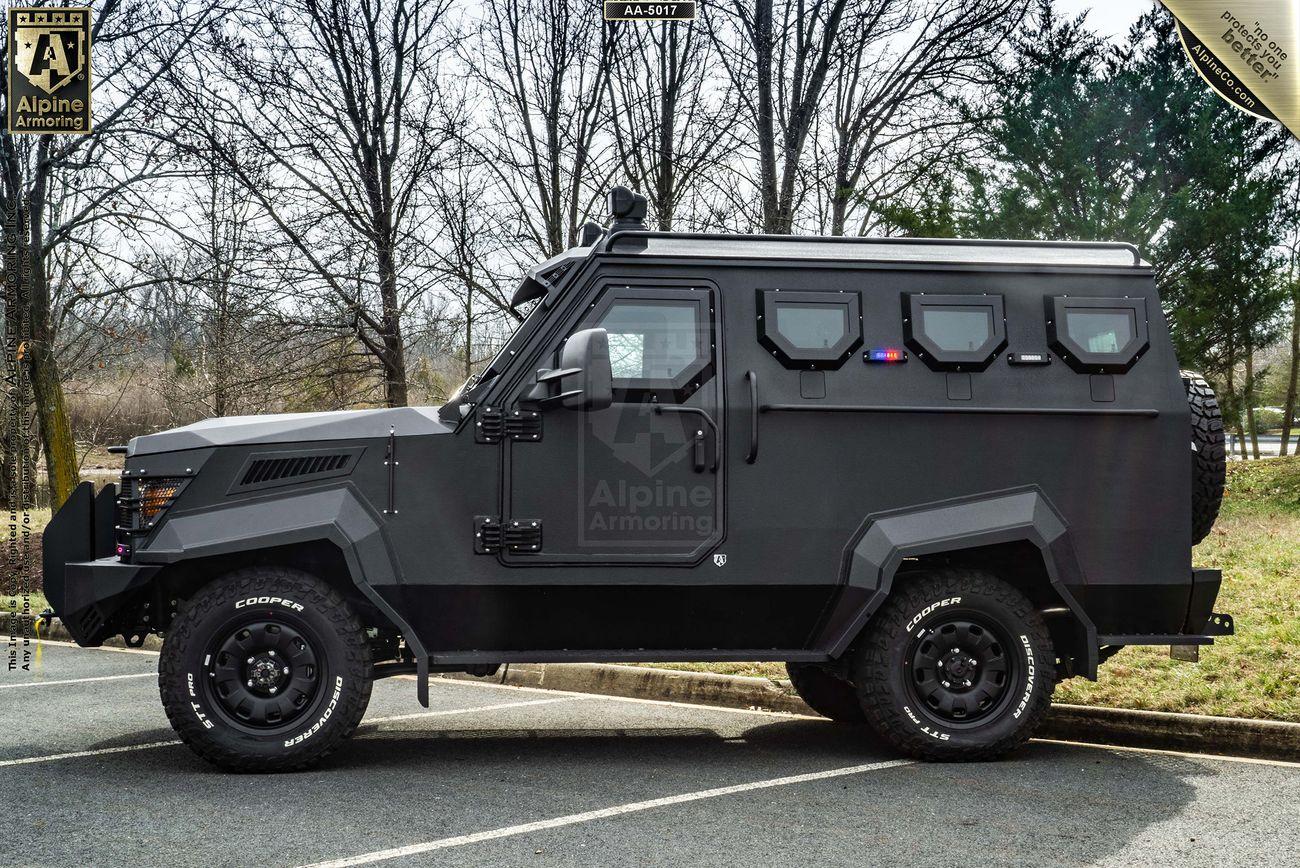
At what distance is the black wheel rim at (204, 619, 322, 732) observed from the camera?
588cm

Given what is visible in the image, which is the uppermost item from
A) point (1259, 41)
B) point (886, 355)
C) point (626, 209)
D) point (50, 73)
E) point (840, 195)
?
point (50, 73)

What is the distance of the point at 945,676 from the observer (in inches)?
245

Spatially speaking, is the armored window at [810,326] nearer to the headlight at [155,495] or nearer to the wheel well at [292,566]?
the wheel well at [292,566]

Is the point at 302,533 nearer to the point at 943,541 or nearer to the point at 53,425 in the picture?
the point at 943,541

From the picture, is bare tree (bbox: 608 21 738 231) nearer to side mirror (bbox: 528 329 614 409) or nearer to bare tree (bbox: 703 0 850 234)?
bare tree (bbox: 703 0 850 234)

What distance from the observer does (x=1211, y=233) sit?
57.1ft

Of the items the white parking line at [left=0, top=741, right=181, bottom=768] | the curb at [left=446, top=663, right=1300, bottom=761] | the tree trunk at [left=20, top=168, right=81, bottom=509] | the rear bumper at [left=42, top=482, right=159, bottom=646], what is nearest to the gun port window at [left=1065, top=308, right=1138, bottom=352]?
the curb at [left=446, top=663, right=1300, bottom=761]

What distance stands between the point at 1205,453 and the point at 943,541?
154 centimetres

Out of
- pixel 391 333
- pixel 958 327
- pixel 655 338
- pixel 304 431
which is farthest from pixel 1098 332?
pixel 391 333

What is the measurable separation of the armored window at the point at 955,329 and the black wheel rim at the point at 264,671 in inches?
135

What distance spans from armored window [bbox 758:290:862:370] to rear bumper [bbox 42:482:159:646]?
130 inches

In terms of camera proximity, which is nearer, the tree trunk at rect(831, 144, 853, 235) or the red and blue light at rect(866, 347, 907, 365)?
the red and blue light at rect(866, 347, 907, 365)

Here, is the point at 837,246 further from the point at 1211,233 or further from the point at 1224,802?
the point at 1211,233

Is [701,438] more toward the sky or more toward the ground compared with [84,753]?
more toward the sky
